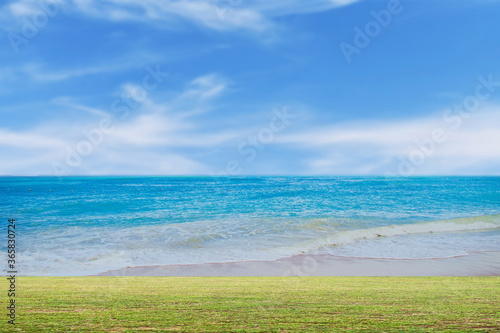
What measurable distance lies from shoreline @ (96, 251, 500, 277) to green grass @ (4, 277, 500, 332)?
3694mm

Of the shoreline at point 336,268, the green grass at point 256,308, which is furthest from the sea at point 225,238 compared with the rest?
the green grass at point 256,308

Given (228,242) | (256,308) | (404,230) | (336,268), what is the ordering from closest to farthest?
1. (256,308)
2. (336,268)
3. (228,242)
4. (404,230)

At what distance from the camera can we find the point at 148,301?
16.9ft

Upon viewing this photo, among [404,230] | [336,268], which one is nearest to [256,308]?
[336,268]

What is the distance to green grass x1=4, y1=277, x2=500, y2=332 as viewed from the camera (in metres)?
3.80

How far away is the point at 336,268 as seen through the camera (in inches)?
431

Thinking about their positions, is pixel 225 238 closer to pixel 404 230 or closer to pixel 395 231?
pixel 395 231

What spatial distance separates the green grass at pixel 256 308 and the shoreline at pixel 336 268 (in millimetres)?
3694

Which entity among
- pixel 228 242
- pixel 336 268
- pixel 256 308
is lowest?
pixel 336 268

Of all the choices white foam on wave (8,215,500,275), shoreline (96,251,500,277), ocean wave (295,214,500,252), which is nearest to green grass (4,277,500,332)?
shoreline (96,251,500,277)

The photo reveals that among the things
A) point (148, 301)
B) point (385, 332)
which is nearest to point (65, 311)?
point (148, 301)

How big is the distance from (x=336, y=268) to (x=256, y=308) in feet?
23.3

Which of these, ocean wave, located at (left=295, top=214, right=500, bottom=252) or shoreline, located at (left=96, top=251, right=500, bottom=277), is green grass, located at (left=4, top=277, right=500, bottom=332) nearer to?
shoreline, located at (left=96, top=251, right=500, bottom=277)

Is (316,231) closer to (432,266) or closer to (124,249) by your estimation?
(432,266)
